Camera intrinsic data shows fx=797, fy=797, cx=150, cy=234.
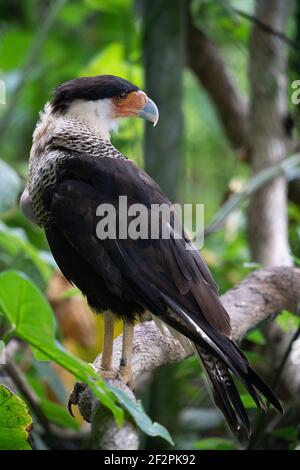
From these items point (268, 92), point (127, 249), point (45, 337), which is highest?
point (268, 92)

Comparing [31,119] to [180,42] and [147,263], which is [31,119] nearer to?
[180,42]

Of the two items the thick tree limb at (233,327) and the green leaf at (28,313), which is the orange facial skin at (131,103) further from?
the green leaf at (28,313)

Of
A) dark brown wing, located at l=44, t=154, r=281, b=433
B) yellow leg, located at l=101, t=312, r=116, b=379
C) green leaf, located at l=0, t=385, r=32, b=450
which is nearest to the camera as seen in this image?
green leaf, located at l=0, t=385, r=32, b=450

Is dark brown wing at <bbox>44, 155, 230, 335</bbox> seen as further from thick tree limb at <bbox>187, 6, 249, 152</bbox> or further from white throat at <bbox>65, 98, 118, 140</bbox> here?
thick tree limb at <bbox>187, 6, 249, 152</bbox>

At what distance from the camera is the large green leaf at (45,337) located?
1396mm

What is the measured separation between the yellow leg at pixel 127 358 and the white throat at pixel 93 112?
0.57 meters

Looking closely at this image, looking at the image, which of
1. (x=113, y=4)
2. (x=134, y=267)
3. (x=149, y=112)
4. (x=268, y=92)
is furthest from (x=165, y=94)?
(x=113, y=4)

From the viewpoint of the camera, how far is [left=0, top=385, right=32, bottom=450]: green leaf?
168 cm

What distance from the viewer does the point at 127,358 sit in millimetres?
1967

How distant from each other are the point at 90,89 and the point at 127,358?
2.38 ft

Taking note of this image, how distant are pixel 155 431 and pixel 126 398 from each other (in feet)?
0.26

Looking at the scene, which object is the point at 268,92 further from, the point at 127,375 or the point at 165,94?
the point at 127,375

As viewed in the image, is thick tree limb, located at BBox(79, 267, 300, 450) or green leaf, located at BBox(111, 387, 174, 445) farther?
thick tree limb, located at BBox(79, 267, 300, 450)

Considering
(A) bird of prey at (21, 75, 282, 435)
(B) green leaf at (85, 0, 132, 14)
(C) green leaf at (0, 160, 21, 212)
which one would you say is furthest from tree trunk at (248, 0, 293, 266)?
(A) bird of prey at (21, 75, 282, 435)
